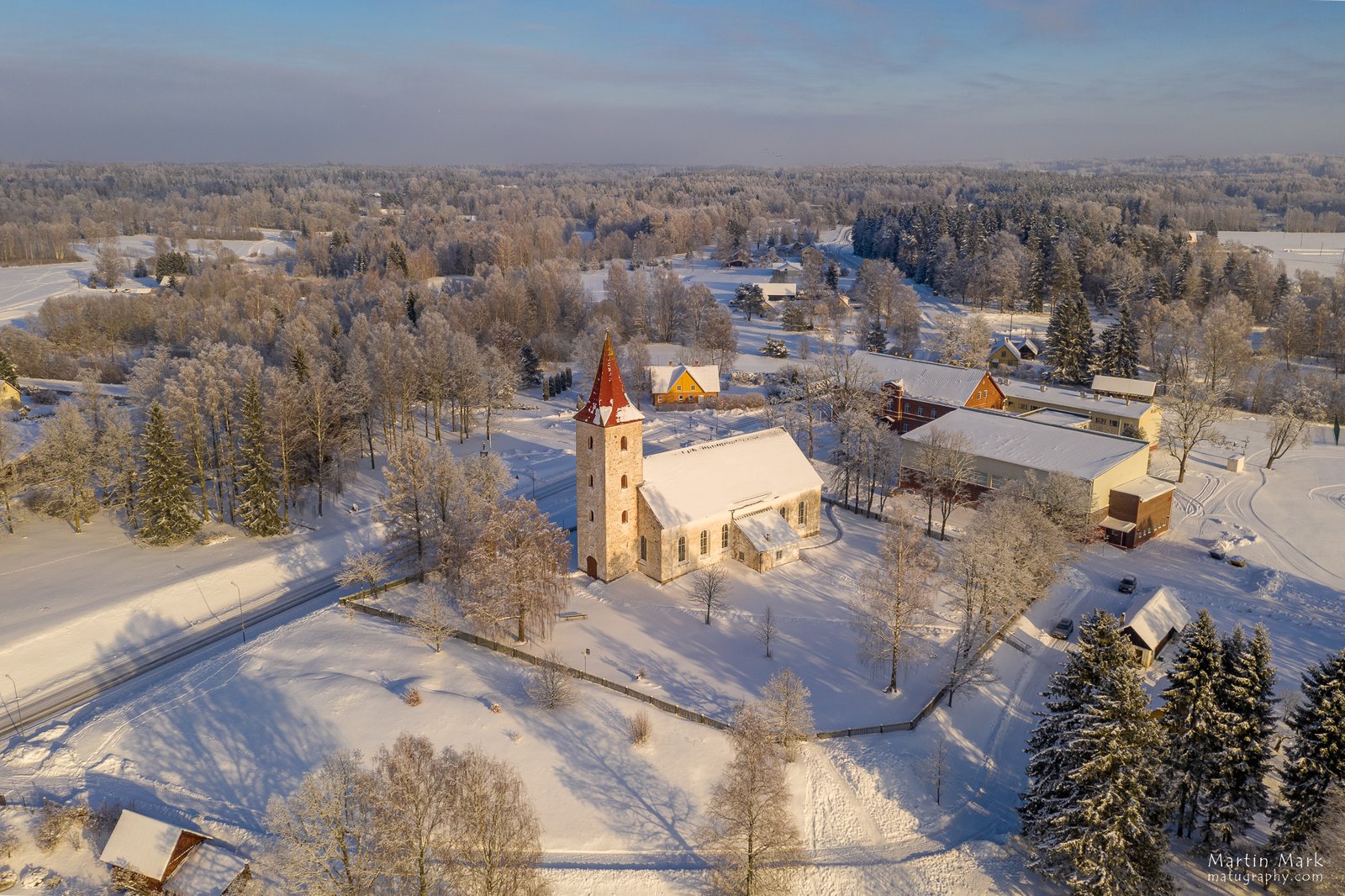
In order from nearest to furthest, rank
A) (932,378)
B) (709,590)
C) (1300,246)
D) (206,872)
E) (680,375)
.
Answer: (206,872) → (709,590) → (932,378) → (680,375) → (1300,246)

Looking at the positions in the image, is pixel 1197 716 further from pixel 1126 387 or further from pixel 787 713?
pixel 1126 387

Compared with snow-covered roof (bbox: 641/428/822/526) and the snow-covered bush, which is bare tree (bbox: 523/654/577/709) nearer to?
the snow-covered bush

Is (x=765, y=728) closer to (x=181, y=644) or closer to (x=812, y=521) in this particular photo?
(x=812, y=521)

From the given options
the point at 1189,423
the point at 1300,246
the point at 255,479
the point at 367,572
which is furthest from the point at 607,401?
the point at 1300,246

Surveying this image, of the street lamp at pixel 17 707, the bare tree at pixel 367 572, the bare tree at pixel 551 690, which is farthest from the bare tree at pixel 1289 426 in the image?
the street lamp at pixel 17 707

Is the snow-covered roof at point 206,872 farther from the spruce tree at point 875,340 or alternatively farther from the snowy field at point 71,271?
the snowy field at point 71,271

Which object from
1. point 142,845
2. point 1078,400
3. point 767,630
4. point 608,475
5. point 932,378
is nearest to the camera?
point 142,845

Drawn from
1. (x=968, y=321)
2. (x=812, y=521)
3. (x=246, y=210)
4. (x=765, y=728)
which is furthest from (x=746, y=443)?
(x=246, y=210)
